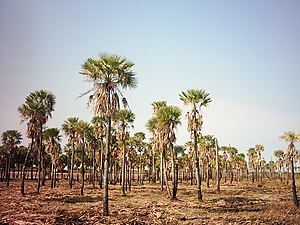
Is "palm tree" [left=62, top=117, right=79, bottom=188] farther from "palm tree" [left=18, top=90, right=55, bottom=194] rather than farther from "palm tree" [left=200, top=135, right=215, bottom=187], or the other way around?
"palm tree" [left=200, top=135, right=215, bottom=187]

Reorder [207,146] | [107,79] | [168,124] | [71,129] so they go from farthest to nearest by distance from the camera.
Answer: [207,146], [71,129], [168,124], [107,79]

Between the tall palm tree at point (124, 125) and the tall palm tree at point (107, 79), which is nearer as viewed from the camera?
the tall palm tree at point (107, 79)

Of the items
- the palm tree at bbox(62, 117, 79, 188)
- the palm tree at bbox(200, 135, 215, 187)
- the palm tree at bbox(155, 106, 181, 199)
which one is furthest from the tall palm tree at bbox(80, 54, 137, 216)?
the palm tree at bbox(200, 135, 215, 187)

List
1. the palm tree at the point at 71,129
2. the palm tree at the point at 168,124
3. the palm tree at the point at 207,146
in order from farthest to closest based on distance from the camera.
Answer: the palm tree at the point at 207,146, the palm tree at the point at 71,129, the palm tree at the point at 168,124

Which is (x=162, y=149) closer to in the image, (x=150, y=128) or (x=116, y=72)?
(x=150, y=128)

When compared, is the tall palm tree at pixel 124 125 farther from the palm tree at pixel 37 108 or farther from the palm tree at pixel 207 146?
the palm tree at pixel 207 146

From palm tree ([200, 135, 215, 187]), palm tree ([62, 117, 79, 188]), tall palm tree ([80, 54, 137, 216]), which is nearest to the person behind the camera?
tall palm tree ([80, 54, 137, 216])

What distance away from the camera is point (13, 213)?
65.3 ft

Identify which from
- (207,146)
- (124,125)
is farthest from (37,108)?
(207,146)

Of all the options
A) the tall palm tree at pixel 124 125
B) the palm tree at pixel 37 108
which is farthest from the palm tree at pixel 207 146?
the palm tree at pixel 37 108

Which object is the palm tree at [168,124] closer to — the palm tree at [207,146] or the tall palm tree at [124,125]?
the tall palm tree at [124,125]

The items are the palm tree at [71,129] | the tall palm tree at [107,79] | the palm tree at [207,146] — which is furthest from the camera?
the palm tree at [207,146]

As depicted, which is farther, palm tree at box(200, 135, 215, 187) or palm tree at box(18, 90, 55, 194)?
palm tree at box(200, 135, 215, 187)

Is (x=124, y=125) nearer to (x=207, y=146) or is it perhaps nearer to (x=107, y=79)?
(x=107, y=79)
